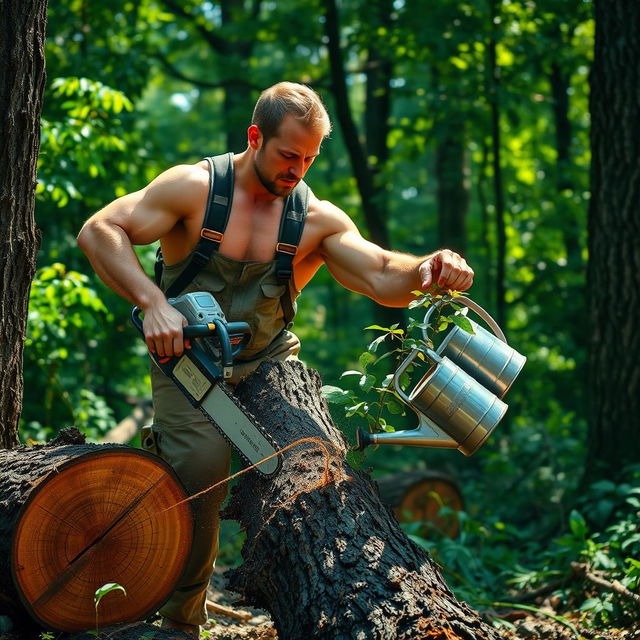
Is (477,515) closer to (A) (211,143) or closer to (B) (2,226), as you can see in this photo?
(B) (2,226)

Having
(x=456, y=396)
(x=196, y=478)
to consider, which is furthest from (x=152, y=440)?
(x=456, y=396)

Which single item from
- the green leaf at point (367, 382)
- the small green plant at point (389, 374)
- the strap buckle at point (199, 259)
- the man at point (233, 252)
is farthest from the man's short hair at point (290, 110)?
the green leaf at point (367, 382)

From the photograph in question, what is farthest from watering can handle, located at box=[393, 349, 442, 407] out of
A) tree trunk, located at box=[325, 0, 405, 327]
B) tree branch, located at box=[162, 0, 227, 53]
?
tree branch, located at box=[162, 0, 227, 53]

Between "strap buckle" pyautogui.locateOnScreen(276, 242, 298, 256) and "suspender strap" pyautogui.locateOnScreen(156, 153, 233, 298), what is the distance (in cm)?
26

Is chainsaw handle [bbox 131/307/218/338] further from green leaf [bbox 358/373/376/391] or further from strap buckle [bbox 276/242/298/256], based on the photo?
strap buckle [bbox 276/242/298/256]

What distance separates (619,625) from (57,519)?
8.07ft

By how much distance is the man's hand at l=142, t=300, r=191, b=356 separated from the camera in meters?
3.11

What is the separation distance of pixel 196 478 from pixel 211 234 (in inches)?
41.9

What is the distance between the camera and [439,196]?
36.4 feet

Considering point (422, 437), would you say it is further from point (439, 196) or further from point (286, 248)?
point (439, 196)

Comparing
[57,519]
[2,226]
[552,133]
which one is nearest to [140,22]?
[552,133]

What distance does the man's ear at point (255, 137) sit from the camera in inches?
144

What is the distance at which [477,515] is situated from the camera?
23.4 feet

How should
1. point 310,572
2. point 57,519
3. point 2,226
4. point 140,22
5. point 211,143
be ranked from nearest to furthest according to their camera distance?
point 310,572
point 57,519
point 2,226
point 140,22
point 211,143
